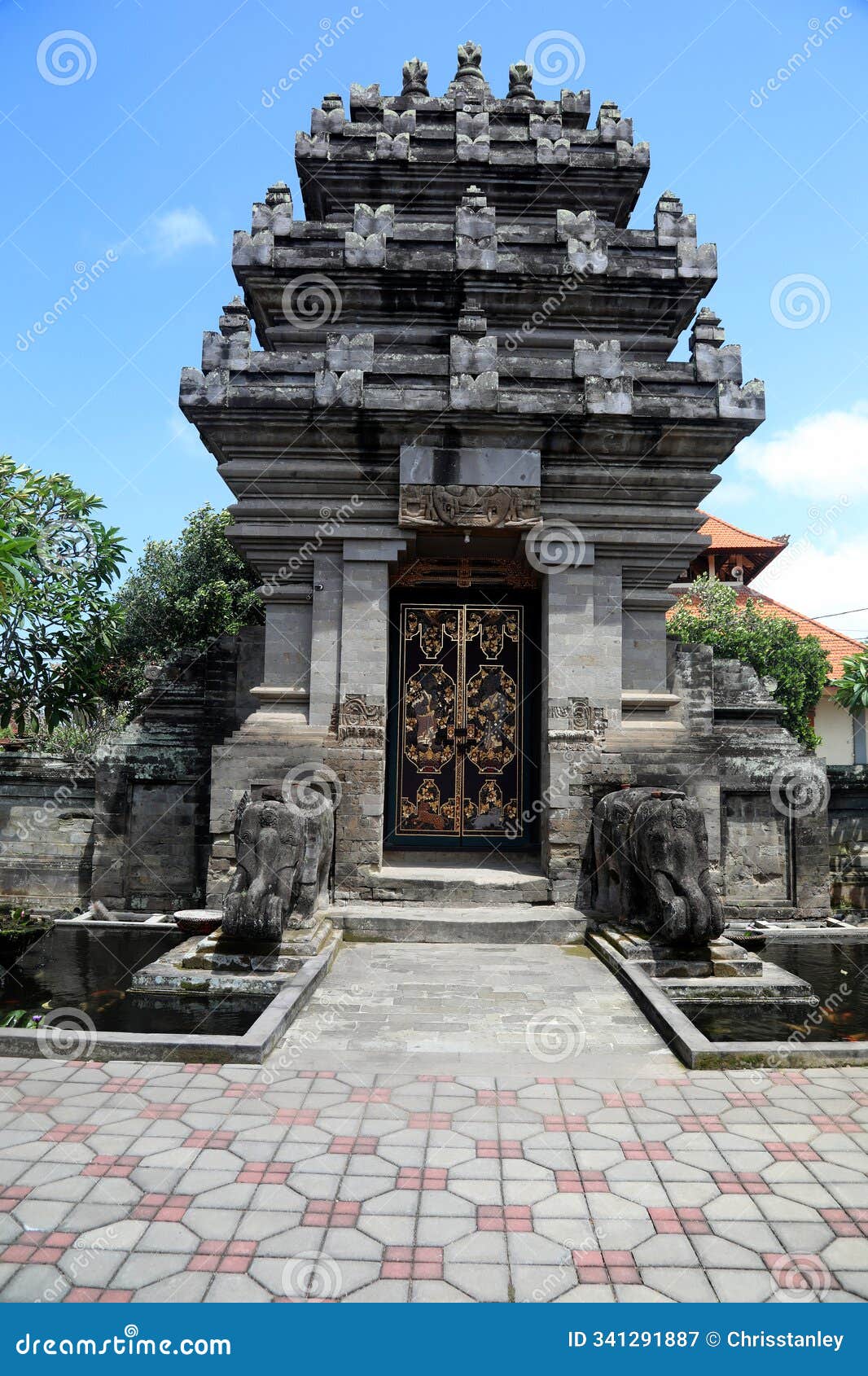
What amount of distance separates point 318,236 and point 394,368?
274 centimetres

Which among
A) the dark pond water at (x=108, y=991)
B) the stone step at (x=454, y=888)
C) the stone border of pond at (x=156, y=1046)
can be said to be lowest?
the dark pond water at (x=108, y=991)

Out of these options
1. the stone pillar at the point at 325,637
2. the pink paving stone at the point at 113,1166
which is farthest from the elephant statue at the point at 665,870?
the pink paving stone at the point at 113,1166

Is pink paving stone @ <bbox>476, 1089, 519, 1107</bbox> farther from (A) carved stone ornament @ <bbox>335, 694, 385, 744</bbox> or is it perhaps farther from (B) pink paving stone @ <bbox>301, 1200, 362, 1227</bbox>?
(A) carved stone ornament @ <bbox>335, 694, 385, 744</bbox>

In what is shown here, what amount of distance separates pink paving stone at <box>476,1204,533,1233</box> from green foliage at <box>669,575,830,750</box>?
22900 millimetres

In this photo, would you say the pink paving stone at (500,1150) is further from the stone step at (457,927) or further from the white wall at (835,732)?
the white wall at (835,732)

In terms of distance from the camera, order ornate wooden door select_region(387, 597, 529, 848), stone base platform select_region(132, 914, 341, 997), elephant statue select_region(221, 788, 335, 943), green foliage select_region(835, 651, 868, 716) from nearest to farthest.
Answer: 1. stone base platform select_region(132, 914, 341, 997)
2. elephant statue select_region(221, 788, 335, 943)
3. ornate wooden door select_region(387, 597, 529, 848)
4. green foliage select_region(835, 651, 868, 716)

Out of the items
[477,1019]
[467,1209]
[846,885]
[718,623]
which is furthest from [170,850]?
[718,623]

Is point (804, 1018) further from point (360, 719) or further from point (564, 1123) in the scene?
point (360, 719)

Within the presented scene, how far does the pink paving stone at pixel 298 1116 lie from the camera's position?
4258 mm

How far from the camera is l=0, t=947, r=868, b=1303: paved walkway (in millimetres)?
2996

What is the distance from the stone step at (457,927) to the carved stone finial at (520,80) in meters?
11.5

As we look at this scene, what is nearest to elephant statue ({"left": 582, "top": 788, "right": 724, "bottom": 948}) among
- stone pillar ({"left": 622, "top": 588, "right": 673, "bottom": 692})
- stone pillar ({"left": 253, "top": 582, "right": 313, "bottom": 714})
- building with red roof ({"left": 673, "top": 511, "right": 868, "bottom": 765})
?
stone pillar ({"left": 622, "top": 588, "right": 673, "bottom": 692})

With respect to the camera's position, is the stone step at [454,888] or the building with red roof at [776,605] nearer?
the stone step at [454,888]

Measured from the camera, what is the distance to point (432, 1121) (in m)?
4.29
